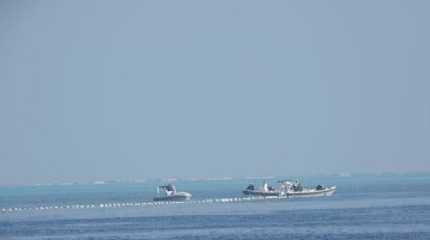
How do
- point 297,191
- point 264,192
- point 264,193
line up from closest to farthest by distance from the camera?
point 297,191 → point 264,193 → point 264,192

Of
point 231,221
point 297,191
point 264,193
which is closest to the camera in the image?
point 231,221

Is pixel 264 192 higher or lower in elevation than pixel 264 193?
higher

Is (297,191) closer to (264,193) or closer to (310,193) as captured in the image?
(310,193)

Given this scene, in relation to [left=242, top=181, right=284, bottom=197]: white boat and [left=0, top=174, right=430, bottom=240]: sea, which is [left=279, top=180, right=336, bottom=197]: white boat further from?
[left=0, top=174, right=430, bottom=240]: sea

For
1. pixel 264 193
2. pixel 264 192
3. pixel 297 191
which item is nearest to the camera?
pixel 297 191

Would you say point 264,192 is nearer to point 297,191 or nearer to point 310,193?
point 297,191

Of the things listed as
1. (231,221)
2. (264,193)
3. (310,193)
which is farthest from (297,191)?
(231,221)

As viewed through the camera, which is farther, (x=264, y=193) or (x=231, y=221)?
(x=264, y=193)

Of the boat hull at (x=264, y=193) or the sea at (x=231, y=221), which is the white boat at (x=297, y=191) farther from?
the sea at (x=231, y=221)

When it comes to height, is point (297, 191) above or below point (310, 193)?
above

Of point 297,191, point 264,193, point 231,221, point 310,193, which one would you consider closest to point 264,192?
point 264,193

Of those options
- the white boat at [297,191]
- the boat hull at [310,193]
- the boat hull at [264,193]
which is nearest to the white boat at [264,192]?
the boat hull at [264,193]

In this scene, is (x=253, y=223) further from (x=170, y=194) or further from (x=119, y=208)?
(x=170, y=194)

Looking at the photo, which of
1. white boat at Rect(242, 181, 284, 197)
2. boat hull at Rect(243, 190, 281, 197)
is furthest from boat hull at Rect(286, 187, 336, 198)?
boat hull at Rect(243, 190, 281, 197)
